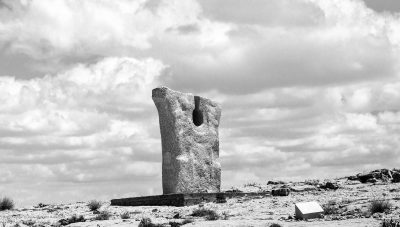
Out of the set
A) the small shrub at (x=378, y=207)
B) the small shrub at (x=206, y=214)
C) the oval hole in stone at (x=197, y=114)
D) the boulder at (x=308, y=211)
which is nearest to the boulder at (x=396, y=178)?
the oval hole in stone at (x=197, y=114)

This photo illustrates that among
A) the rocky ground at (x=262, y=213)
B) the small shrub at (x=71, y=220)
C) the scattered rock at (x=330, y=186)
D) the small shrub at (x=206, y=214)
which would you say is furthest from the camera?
the scattered rock at (x=330, y=186)

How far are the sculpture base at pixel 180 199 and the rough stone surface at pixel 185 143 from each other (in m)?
0.95

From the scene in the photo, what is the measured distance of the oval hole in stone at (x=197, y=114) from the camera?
22.3 meters

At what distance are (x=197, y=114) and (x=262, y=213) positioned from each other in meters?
7.51

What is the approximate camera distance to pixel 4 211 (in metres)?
20.8

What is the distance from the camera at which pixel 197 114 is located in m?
22.5

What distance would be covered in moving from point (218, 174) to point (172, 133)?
268 cm

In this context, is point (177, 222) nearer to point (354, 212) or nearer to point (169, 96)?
point (354, 212)

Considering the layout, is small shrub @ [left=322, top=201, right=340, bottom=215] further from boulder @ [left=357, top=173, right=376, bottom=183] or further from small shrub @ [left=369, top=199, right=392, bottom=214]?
boulder @ [left=357, top=173, right=376, bottom=183]

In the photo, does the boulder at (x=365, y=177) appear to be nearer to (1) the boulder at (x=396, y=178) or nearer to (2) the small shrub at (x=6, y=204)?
(1) the boulder at (x=396, y=178)

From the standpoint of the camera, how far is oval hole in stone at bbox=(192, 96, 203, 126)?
22281mm

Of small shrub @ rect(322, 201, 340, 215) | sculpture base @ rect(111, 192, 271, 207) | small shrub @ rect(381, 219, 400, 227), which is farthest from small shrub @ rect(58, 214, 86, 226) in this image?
small shrub @ rect(381, 219, 400, 227)

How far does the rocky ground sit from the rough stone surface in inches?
70.3

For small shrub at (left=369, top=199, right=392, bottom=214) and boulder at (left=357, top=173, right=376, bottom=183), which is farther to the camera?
boulder at (left=357, top=173, right=376, bottom=183)
